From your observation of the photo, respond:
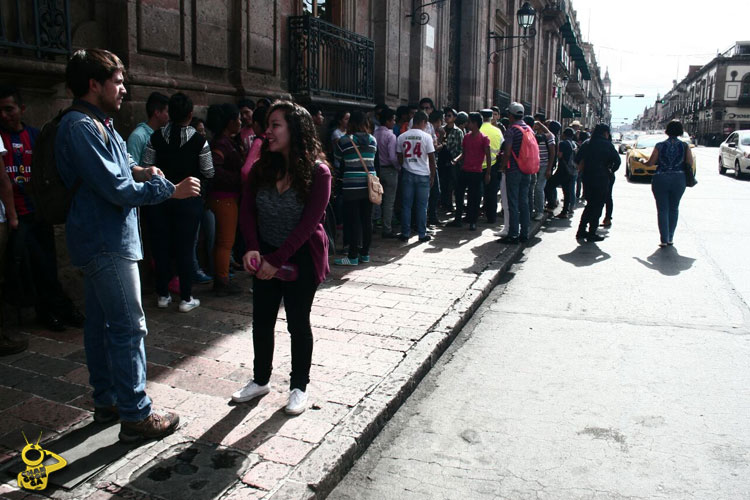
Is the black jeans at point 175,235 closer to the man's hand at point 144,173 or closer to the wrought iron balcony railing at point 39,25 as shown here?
the wrought iron balcony railing at point 39,25

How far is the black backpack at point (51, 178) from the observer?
3.02 m

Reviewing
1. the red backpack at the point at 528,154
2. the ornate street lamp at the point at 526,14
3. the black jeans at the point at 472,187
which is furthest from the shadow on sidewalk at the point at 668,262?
the ornate street lamp at the point at 526,14

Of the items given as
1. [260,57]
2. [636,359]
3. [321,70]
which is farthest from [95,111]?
[321,70]

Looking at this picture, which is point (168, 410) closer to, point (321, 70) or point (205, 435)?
point (205, 435)

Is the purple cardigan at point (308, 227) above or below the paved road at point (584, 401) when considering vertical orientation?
above

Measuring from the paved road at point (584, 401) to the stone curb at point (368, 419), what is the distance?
75 millimetres

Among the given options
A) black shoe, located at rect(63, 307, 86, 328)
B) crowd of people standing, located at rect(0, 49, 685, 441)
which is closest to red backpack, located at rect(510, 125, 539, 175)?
crowd of people standing, located at rect(0, 49, 685, 441)

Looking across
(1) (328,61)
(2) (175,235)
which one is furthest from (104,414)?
(1) (328,61)

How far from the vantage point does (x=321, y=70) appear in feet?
34.1

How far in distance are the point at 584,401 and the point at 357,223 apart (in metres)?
4.11

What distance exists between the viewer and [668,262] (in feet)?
28.0

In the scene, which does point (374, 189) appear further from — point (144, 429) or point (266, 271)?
point (144, 429)

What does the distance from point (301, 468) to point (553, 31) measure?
34.8m

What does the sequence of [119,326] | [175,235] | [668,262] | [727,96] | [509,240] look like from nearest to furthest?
[119,326]
[175,235]
[668,262]
[509,240]
[727,96]
